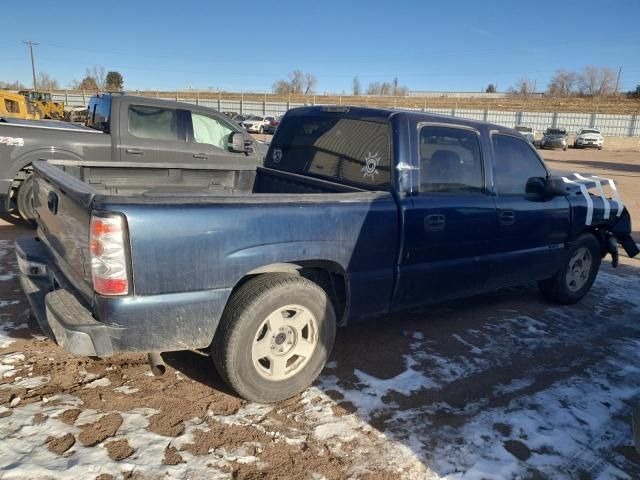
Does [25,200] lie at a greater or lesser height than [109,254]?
lesser

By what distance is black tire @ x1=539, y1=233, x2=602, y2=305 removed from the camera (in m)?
5.27

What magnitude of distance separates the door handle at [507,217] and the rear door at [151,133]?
4.40 metres

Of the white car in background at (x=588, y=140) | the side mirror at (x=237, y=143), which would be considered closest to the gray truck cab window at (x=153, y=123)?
the side mirror at (x=237, y=143)

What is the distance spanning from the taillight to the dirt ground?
0.82 m

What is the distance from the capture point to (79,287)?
9.49ft

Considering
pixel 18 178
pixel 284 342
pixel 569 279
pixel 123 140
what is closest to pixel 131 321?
pixel 284 342

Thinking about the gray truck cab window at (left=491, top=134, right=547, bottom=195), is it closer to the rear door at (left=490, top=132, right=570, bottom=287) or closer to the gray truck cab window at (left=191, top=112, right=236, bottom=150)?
the rear door at (left=490, top=132, right=570, bottom=287)

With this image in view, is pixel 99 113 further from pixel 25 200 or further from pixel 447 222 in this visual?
pixel 447 222

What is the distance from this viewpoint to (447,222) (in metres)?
3.87

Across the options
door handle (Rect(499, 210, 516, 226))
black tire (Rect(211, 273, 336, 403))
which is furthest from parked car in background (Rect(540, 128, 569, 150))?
black tire (Rect(211, 273, 336, 403))

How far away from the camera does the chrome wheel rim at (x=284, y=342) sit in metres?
3.08

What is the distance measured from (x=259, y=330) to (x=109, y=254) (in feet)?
3.11

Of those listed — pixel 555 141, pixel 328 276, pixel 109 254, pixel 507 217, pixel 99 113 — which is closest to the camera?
pixel 109 254

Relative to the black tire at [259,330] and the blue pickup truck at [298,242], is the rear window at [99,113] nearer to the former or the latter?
the blue pickup truck at [298,242]
